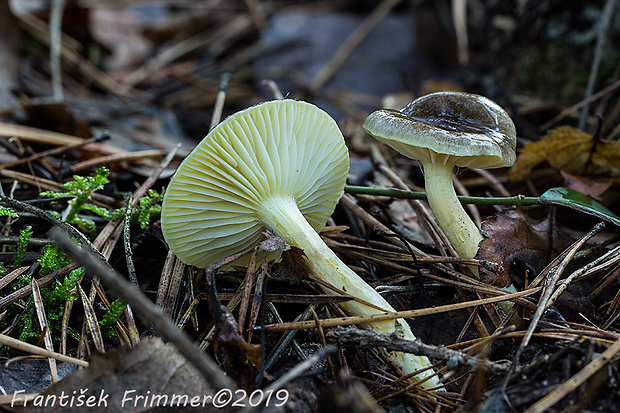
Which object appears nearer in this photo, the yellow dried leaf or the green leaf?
the green leaf

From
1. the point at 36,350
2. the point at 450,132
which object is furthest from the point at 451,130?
the point at 36,350

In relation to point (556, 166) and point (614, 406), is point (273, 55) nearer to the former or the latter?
point (556, 166)

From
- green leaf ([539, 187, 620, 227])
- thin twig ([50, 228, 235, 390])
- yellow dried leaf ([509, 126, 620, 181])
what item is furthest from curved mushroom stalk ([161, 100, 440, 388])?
yellow dried leaf ([509, 126, 620, 181])

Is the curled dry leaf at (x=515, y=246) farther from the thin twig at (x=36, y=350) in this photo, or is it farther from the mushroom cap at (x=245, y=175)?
the thin twig at (x=36, y=350)

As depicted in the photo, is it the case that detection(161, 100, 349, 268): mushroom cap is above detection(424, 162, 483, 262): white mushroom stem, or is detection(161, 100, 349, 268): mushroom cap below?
above

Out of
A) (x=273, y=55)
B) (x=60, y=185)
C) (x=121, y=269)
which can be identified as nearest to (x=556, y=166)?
(x=121, y=269)

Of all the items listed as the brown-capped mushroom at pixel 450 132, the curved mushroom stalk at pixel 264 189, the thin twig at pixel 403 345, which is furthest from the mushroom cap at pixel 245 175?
the thin twig at pixel 403 345

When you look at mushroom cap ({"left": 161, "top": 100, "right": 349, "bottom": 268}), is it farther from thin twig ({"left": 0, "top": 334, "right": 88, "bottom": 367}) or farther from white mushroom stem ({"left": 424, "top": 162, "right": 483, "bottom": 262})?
thin twig ({"left": 0, "top": 334, "right": 88, "bottom": 367})
